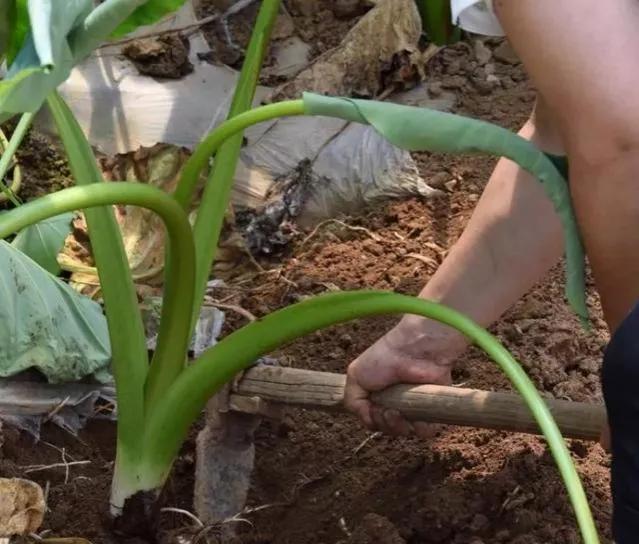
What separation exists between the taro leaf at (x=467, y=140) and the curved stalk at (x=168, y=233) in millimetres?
180

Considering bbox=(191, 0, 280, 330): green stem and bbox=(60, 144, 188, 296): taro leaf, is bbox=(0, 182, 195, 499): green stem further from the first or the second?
bbox=(60, 144, 188, 296): taro leaf

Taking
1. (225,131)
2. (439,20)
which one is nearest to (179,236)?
(225,131)

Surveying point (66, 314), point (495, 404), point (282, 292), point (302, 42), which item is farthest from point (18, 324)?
point (302, 42)

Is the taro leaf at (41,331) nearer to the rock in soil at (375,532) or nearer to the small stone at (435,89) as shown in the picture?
the rock in soil at (375,532)

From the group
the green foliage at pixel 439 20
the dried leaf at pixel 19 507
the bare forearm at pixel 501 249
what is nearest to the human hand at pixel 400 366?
the bare forearm at pixel 501 249

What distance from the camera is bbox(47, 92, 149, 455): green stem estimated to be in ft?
3.40

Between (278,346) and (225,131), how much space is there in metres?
0.24

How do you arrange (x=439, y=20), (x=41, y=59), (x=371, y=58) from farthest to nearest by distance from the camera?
(x=371, y=58), (x=439, y=20), (x=41, y=59)

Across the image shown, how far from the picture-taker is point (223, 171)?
44.6 inches

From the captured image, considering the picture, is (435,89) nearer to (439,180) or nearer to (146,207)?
(439,180)

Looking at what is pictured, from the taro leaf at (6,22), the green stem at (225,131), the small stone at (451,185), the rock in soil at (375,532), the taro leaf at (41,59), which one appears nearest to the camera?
the taro leaf at (41,59)

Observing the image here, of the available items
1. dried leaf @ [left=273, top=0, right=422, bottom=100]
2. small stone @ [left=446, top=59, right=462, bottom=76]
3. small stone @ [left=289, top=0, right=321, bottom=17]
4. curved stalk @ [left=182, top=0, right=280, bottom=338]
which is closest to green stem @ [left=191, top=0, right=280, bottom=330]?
curved stalk @ [left=182, top=0, right=280, bottom=338]

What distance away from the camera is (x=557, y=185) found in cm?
78

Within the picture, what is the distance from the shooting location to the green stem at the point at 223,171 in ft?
3.71
